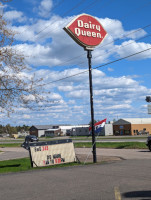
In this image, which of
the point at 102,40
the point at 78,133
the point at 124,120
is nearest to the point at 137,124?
the point at 124,120

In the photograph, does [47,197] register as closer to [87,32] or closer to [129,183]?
[129,183]

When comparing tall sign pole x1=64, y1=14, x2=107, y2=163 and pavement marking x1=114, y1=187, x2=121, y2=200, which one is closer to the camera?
pavement marking x1=114, y1=187, x2=121, y2=200

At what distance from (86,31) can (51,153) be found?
8.48 meters

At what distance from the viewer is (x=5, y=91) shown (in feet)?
53.0

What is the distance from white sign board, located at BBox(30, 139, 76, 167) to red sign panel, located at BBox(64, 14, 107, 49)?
655 cm

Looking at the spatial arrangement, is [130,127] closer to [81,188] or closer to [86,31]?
[86,31]

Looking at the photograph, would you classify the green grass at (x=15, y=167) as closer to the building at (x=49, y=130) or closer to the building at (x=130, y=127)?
the building at (x=130, y=127)

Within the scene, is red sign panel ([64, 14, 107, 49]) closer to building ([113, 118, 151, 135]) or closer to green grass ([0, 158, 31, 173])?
green grass ([0, 158, 31, 173])

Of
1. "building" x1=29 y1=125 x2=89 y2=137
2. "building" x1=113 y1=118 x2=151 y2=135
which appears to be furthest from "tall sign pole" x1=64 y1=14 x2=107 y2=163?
"building" x1=29 y1=125 x2=89 y2=137

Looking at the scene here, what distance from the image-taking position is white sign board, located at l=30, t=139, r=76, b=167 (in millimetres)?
15539

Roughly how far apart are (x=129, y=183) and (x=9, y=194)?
11.9 ft

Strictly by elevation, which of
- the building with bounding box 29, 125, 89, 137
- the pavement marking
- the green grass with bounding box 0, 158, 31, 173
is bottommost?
the green grass with bounding box 0, 158, 31, 173

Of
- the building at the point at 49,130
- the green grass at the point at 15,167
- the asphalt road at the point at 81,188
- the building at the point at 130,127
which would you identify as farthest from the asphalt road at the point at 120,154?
the building at the point at 49,130

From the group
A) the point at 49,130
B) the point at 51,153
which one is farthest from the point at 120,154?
the point at 49,130
